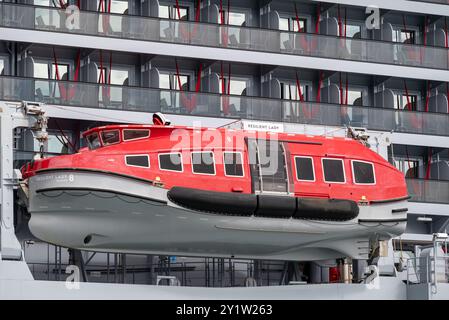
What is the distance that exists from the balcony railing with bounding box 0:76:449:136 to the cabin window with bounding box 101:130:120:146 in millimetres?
4348

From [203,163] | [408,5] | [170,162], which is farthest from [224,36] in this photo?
[170,162]

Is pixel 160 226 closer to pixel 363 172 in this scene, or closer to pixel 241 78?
pixel 363 172

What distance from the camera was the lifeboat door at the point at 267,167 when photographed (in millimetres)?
31500

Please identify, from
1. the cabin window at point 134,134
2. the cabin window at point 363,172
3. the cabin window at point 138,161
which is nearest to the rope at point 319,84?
the cabin window at point 363,172

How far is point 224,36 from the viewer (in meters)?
37.6

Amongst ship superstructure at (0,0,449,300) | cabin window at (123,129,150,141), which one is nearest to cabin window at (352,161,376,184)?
ship superstructure at (0,0,449,300)

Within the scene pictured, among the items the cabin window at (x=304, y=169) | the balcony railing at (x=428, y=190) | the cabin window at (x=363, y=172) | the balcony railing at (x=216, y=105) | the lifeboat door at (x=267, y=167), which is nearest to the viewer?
the lifeboat door at (x=267, y=167)

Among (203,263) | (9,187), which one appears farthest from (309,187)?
(9,187)

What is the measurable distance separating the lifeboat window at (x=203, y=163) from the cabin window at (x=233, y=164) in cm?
31

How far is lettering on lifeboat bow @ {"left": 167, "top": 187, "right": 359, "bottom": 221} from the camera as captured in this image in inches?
1207

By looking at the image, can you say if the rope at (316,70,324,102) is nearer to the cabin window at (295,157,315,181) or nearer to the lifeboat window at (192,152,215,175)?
the cabin window at (295,157,315,181)

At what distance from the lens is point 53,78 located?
36.8 meters

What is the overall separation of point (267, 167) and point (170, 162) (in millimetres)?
2271

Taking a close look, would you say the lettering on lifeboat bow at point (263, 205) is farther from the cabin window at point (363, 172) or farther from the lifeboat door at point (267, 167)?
the cabin window at point (363, 172)
